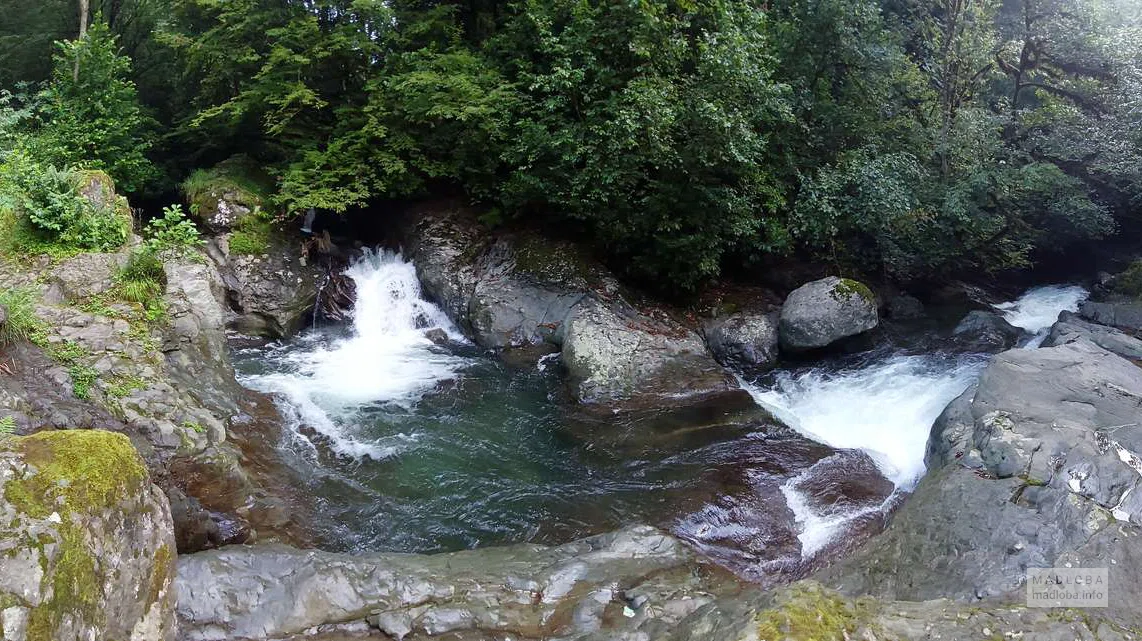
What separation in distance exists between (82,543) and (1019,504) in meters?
6.82

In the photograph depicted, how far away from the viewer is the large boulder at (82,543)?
3.26 meters

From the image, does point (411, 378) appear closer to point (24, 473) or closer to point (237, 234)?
point (237, 234)

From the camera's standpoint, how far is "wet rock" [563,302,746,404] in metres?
10.3

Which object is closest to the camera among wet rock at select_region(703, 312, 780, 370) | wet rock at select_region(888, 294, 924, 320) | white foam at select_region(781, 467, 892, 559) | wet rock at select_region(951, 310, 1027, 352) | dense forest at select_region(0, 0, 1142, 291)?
white foam at select_region(781, 467, 892, 559)

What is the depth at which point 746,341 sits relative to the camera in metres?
11.7

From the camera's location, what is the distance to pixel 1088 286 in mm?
15664

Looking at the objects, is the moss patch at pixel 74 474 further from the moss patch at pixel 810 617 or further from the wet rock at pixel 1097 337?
the wet rock at pixel 1097 337

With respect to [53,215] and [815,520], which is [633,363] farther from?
[53,215]

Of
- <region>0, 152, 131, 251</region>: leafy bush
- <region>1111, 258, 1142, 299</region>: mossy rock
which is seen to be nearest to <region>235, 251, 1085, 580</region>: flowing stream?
<region>0, 152, 131, 251</region>: leafy bush

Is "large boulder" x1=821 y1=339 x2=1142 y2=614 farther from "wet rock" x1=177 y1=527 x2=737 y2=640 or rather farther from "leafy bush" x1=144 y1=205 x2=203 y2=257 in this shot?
"leafy bush" x1=144 y1=205 x2=203 y2=257

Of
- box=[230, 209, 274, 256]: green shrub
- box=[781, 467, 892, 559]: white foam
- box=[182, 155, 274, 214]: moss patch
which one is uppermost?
box=[182, 155, 274, 214]: moss patch

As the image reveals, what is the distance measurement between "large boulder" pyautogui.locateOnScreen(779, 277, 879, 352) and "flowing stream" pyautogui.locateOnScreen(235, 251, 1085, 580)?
0.59 metres

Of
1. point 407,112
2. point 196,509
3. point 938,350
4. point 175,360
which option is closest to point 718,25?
point 407,112

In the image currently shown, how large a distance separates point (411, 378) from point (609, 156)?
5099 millimetres
